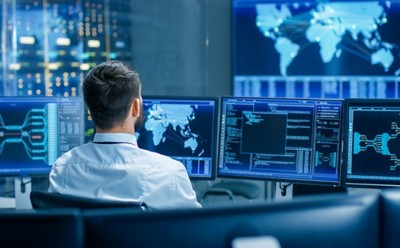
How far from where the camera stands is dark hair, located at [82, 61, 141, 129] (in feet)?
5.88

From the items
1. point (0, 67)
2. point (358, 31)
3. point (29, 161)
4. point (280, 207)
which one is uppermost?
point (358, 31)

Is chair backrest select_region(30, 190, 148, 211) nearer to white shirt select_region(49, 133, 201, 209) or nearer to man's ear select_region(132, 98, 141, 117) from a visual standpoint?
white shirt select_region(49, 133, 201, 209)

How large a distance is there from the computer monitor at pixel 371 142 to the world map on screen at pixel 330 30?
185cm

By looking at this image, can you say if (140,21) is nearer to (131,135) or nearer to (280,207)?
(131,135)

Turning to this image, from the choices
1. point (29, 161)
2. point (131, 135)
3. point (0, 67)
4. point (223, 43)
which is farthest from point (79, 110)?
point (0, 67)

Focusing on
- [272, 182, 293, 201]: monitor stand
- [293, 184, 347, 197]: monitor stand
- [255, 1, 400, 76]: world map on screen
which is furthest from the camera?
[255, 1, 400, 76]: world map on screen

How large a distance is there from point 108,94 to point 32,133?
37.8 inches

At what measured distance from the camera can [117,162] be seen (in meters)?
1.67

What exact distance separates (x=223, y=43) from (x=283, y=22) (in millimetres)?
501

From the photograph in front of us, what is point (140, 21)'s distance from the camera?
4.46 m

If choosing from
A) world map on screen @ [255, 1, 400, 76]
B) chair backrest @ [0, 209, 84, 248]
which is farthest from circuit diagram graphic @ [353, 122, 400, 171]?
world map on screen @ [255, 1, 400, 76]

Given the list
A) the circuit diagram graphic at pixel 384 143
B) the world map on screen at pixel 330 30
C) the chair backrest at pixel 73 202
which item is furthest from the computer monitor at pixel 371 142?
the world map on screen at pixel 330 30

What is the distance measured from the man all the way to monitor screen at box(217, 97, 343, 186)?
711 mm

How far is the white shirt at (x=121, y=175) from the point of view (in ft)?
5.33
